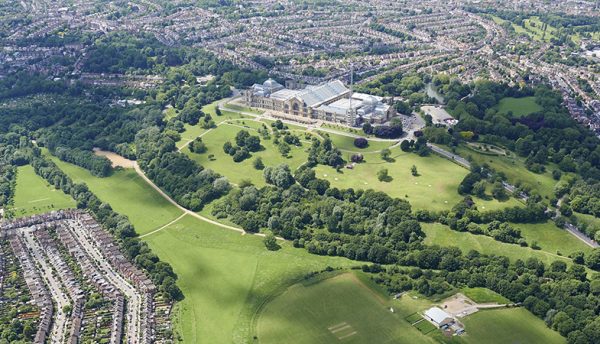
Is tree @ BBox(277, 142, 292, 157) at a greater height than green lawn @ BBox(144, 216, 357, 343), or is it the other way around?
tree @ BBox(277, 142, 292, 157)

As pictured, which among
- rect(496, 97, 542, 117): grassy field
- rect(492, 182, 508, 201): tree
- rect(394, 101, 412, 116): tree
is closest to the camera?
rect(492, 182, 508, 201): tree

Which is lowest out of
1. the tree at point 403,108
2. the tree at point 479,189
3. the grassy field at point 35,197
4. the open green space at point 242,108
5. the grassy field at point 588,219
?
the grassy field at point 35,197

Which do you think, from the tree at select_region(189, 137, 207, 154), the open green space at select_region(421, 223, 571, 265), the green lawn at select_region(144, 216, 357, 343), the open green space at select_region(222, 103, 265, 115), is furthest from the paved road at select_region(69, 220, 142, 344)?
the open green space at select_region(222, 103, 265, 115)

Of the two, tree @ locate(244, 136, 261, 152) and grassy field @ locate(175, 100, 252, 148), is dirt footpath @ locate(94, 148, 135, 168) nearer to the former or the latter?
grassy field @ locate(175, 100, 252, 148)

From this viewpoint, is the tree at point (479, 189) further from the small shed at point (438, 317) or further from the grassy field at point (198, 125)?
the grassy field at point (198, 125)

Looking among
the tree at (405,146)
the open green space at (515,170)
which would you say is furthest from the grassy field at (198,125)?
the open green space at (515,170)

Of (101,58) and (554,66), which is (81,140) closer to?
(101,58)
